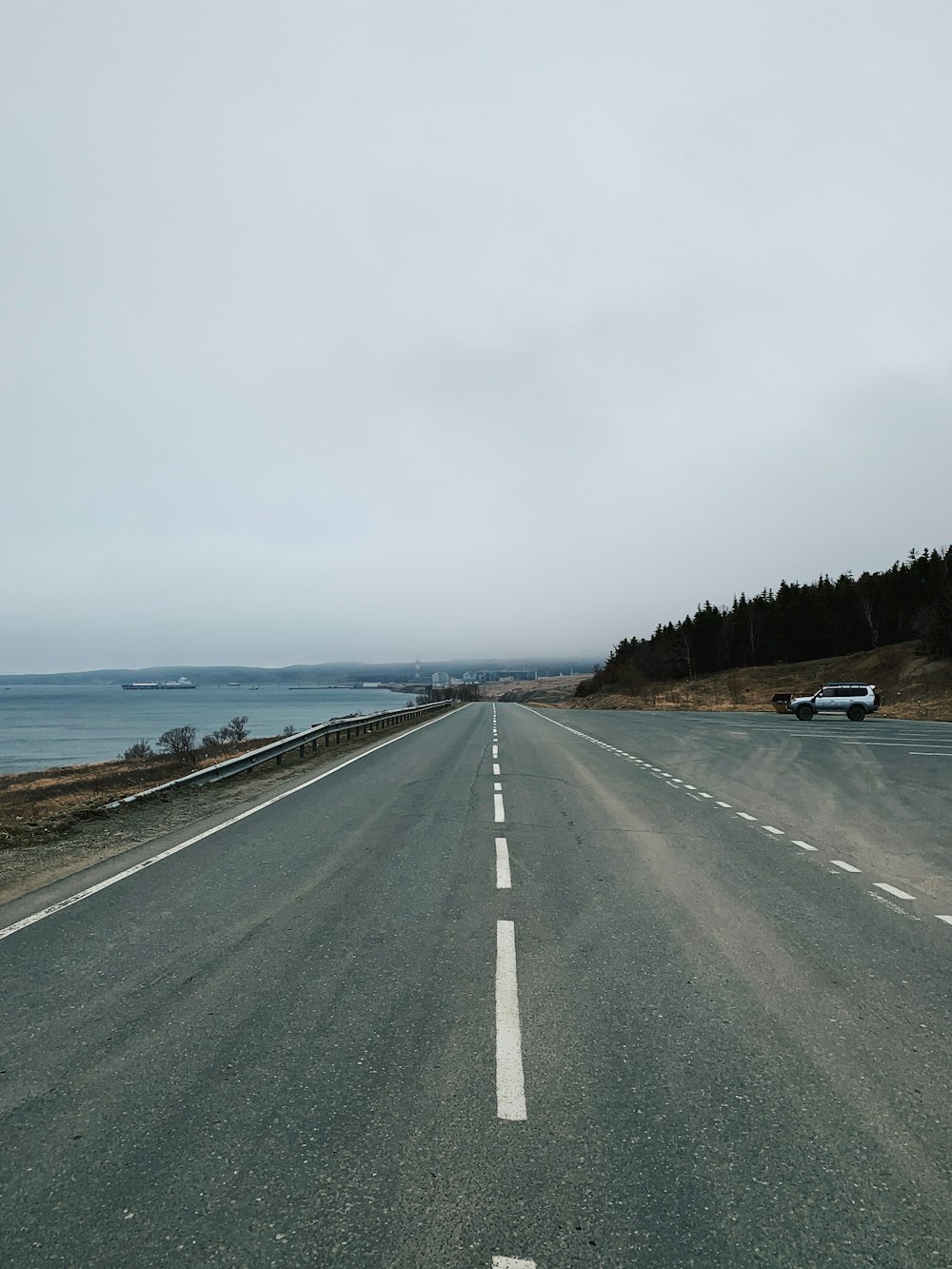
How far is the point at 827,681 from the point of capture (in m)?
67.2

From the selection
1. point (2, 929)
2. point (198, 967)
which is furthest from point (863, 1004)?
point (2, 929)

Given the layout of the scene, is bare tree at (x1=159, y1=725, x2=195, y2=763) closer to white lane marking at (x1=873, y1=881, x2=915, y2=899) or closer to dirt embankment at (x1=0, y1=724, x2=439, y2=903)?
dirt embankment at (x1=0, y1=724, x2=439, y2=903)

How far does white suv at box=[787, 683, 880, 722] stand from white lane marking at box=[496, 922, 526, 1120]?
117ft

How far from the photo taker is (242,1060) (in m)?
3.74

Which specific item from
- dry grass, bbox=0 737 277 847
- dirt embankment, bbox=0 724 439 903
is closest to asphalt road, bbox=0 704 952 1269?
dirt embankment, bbox=0 724 439 903

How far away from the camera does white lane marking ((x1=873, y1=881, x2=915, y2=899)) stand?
264 inches

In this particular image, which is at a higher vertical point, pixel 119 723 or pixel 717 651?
pixel 717 651

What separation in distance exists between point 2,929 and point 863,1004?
22.3 feet

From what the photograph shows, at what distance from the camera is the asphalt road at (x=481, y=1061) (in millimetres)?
2605

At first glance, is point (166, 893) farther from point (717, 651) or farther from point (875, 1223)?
point (717, 651)

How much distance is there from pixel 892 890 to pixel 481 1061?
5.35 meters

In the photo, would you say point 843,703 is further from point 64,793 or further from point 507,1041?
point 507,1041

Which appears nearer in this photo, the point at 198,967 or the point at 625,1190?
the point at 625,1190

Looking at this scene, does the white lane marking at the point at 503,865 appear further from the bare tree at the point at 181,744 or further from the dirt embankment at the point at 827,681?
the dirt embankment at the point at 827,681
